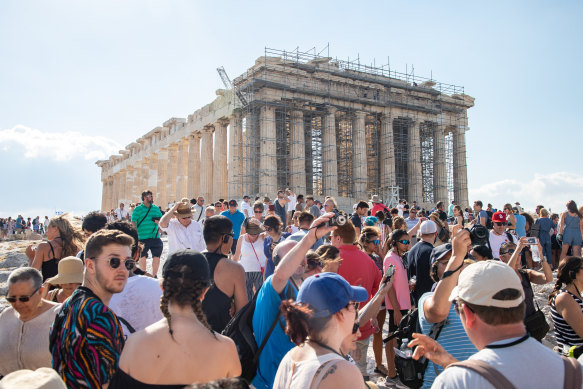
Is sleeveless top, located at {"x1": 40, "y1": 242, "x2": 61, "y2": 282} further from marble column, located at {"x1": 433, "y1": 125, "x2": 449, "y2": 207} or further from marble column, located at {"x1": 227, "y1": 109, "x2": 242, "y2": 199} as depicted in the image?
marble column, located at {"x1": 433, "y1": 125, "x2": 449, "y2": 207}

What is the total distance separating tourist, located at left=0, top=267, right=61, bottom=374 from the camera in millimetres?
3250

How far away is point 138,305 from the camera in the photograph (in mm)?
3432

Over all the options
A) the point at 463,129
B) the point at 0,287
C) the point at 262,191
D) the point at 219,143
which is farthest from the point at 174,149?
the point at 0,287

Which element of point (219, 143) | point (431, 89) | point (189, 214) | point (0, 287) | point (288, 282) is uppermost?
point (431, 89)

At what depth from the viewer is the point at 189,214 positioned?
24.8 feet

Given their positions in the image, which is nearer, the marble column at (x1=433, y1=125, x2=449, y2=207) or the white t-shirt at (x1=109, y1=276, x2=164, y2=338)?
the white t-shirt at (x1=109, y1=276, x2=164, y2=338)

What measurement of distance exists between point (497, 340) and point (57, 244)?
16.4 ft

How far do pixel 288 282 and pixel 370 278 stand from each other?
1.86m

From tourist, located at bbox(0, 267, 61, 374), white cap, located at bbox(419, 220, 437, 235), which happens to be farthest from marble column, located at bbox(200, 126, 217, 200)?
tourist, located at bbox(0, 267, 61, 374)

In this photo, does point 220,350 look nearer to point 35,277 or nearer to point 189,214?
point 35,277

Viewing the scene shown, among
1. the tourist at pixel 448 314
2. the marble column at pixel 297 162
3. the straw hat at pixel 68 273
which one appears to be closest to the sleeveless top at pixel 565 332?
the tourist at pixel 448 314

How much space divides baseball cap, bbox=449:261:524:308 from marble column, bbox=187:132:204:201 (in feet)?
105

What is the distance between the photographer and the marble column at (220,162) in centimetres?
3036

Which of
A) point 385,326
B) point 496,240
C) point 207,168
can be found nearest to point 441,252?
point 496,240
